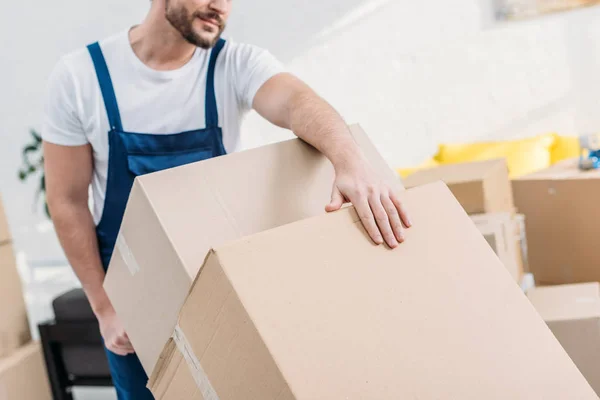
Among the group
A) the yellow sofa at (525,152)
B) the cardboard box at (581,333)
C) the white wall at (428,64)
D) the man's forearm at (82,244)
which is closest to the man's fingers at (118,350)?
the man's forearm at (82,244)

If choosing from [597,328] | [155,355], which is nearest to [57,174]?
[155,355]

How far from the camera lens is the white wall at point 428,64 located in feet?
10.6

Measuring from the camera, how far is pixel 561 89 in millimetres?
3240

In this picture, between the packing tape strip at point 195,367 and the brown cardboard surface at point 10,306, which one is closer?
the packing tape strip at point 195,367

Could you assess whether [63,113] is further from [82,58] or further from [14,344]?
[14,344]

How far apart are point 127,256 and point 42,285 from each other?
12.4ft

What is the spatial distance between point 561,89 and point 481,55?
0.41 meters

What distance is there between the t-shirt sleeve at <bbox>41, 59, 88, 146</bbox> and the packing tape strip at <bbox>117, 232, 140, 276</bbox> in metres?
0.38

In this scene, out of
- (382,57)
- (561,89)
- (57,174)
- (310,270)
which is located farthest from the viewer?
(382,57)

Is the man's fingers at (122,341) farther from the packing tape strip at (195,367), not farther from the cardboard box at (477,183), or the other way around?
the cardboard box at (477,183)

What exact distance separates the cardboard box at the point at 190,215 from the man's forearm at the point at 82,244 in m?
0.27

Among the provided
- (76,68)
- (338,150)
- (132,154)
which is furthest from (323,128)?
(76,68)

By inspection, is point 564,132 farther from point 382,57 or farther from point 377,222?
point 377,222

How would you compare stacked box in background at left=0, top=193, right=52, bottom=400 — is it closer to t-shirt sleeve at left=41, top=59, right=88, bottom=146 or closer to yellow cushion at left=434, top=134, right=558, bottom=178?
t-shirt sleeve at left=41, top=59, right=88, bottom=146
